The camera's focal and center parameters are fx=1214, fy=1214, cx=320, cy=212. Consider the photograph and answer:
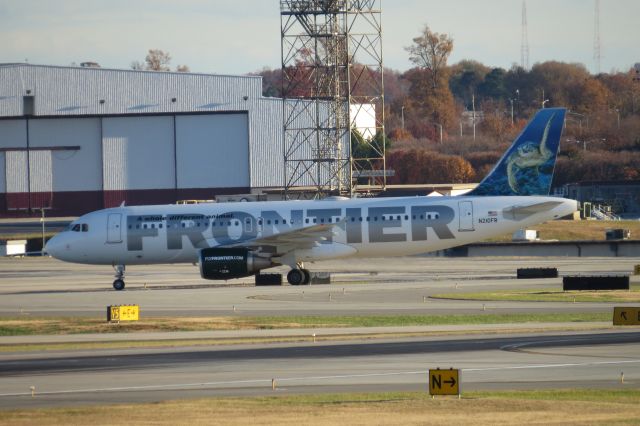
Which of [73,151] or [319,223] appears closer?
[319,223]

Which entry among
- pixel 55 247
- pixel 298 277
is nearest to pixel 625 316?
pixel 298 277

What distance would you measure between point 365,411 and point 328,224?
3071cm

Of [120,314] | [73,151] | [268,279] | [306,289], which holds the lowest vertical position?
[306,289]

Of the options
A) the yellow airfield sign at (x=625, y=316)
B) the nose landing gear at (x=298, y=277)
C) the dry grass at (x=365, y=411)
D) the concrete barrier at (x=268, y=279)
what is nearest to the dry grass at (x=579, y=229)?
the nose landing gear at (x=298, y=277)

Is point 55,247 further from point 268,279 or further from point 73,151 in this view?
point 73,151

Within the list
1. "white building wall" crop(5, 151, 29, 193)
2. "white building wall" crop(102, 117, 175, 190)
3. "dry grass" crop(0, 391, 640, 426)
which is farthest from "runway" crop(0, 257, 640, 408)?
"white building wall" crop(5, 151, 29, 193)

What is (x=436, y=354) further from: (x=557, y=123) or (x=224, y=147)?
(x=224, y=147)

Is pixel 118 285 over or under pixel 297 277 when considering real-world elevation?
under

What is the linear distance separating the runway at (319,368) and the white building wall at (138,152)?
7418 cm

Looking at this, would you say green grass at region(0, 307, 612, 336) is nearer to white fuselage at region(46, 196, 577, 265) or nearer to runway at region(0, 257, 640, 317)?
runway at region(0, 257, 640, 317)

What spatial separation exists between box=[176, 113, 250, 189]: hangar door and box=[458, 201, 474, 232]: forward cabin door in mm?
53597

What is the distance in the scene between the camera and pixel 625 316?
110 feet

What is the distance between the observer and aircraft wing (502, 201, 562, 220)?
51719 mm

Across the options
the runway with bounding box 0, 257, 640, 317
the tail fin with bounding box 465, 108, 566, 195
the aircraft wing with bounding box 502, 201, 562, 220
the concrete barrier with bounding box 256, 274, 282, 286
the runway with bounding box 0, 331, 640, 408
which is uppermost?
the tail fin with bounding box 465, 108, 566, 195
